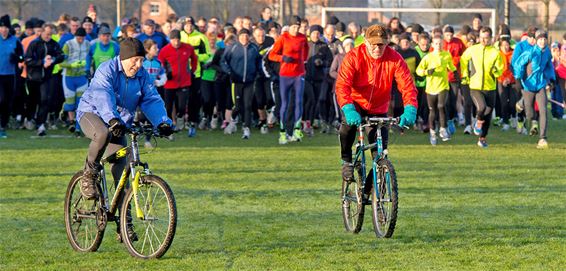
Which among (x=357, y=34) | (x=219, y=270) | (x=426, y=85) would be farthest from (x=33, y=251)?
(x=357, y=34)

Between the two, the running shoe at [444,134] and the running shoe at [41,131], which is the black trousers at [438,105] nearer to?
the running shoe at [444,134]

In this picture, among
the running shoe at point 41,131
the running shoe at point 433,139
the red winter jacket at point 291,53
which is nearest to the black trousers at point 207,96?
the running shoe at point 41,131

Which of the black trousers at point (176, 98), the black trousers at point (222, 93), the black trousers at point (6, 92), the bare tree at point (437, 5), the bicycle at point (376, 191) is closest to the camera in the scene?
the bicycle at point (376, 191)

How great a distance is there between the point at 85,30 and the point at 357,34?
5.54 metres

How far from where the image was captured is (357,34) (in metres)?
26.3

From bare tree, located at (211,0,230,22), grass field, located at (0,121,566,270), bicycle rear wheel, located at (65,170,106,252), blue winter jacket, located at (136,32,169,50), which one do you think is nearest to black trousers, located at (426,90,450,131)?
grass field, located at (0,121,566,270)

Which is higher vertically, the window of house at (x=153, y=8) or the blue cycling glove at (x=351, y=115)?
the window of house at (x=153, y=8)

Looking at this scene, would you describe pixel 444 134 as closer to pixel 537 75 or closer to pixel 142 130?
pixel 537 75

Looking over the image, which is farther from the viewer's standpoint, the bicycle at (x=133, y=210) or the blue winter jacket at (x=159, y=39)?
the blue winter jacket at (x=159, y=39)

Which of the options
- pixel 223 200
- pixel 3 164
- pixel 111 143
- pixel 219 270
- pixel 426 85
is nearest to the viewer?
pixel 219 270

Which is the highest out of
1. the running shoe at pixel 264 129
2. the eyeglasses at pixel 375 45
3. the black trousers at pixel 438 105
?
the eyeglasses at pixel 375 45

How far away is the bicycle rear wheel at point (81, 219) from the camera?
10320mm

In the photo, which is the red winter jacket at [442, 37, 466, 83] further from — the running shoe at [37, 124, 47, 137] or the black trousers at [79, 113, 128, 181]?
the black trousers at [79, 113, 128, 181]

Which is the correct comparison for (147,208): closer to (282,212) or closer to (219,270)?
A: (219,270)
